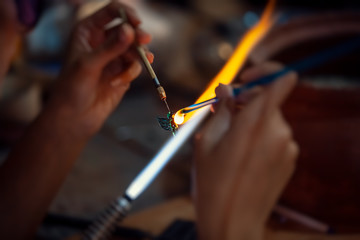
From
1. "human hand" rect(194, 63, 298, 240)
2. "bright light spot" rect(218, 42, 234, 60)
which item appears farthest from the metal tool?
"bright light spot" rect(218, 42, 234, 60)

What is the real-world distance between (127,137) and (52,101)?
453 millimetres

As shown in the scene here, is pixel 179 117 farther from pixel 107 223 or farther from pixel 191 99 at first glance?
pixel 191 99

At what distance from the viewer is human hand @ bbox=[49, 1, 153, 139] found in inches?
17.0

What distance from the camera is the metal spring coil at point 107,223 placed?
42 cm

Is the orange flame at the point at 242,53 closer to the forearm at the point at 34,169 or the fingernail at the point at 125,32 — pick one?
the fingernail at the point at 125,32

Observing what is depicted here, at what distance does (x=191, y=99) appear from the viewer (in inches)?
45.0

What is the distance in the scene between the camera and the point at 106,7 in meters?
0.45

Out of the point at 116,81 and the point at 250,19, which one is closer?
the point at 116,81

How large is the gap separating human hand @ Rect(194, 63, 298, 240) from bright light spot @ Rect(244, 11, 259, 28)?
90 cm

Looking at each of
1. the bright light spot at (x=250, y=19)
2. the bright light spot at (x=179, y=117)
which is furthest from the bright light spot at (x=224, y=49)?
the bright light spot at (x=179, y=117)

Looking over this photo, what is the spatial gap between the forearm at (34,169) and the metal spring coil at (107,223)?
124 mm

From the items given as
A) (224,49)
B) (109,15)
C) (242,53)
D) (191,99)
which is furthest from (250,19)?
(109,15)

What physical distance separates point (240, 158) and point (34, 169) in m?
0.26

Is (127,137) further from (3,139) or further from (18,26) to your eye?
(18,26)
